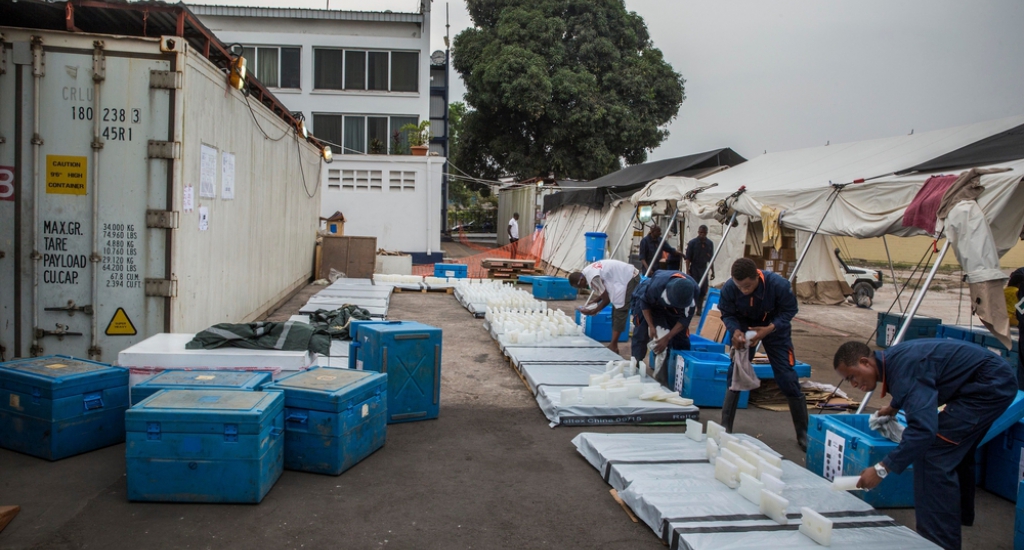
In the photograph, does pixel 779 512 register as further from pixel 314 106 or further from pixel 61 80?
pixel 314 106

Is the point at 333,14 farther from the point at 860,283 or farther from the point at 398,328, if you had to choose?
the point at 398,328

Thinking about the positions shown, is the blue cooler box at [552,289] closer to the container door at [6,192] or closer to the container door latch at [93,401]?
the container door at [6,192]

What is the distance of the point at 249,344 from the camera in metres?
6.32

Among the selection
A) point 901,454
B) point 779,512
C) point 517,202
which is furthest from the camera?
point 517,202

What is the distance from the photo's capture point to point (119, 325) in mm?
7121

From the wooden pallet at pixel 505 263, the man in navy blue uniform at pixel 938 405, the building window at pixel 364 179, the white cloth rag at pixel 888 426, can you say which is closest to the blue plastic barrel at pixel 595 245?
the wooden pallet at pixel 505 263

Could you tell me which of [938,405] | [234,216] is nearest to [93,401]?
[234,216]

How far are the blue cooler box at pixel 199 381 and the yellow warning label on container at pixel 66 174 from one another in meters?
2.83

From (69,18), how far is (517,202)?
950 inches

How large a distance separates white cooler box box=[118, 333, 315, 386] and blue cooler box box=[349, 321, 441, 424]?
0.62m

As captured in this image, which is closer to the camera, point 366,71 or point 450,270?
point 450,270

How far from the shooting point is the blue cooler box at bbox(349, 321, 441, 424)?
20.8 feet

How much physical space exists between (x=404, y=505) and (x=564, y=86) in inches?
1072

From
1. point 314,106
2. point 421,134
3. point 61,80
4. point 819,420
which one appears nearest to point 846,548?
point 819,420
